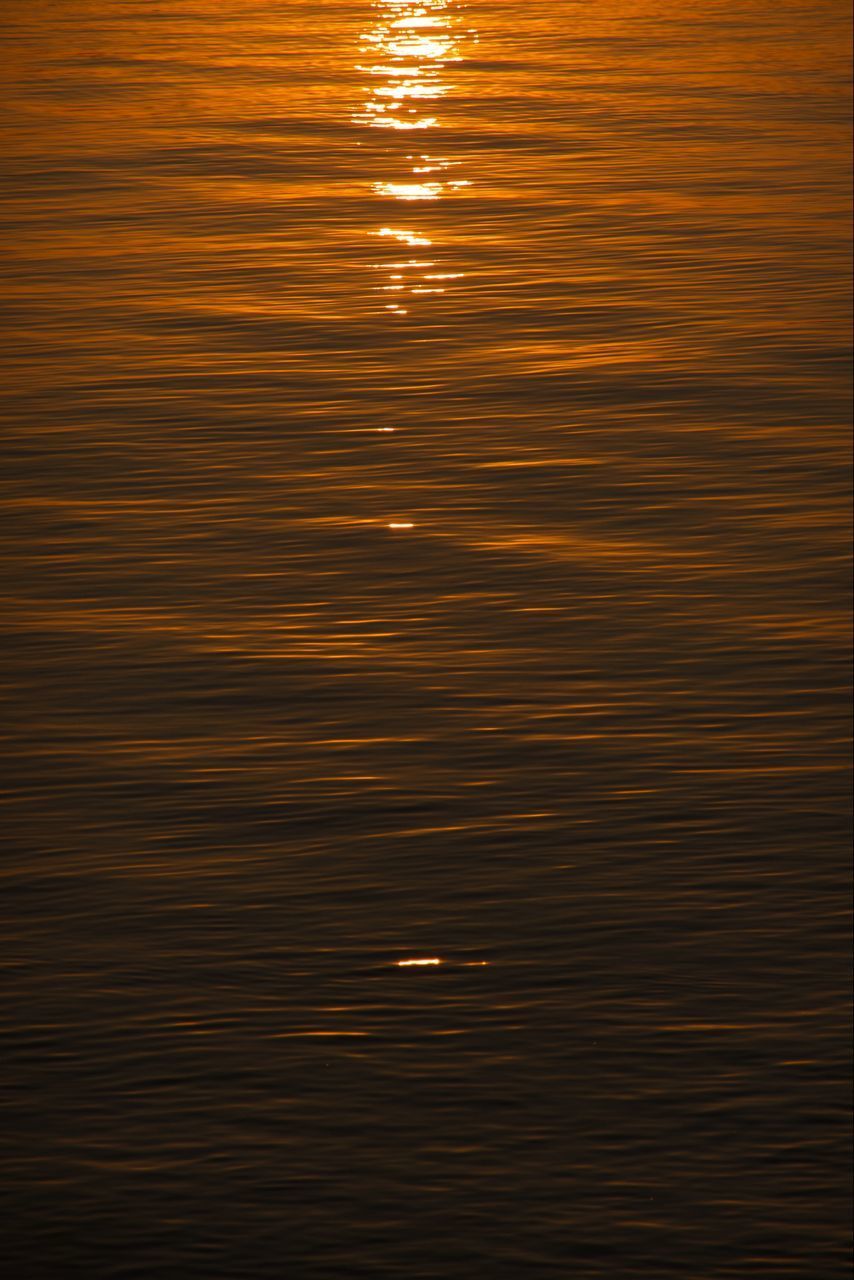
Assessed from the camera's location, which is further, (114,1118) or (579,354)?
(579,354)

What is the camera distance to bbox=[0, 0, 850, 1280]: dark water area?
7301 millimetres

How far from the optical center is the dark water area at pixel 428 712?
24.0 ft

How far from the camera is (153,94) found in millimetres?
21844

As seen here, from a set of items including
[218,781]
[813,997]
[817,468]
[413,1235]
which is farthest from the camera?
[817,468]

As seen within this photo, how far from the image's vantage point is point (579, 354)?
14383 mm

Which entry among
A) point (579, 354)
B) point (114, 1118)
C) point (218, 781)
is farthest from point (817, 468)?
point (114, 1118)

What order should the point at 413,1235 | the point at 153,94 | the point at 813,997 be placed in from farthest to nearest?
the point at 153,94 → the point at 813,997 → the point at 413,1235

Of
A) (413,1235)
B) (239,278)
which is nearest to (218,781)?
(413,1235)

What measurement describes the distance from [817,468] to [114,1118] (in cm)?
631

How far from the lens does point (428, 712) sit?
10086 millimetres

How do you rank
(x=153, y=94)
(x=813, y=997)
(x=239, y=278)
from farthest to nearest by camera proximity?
(x=153, y=94)
(x=239, y=278)
(x=813, y=997)

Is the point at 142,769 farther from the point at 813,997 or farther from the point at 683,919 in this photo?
the point at 813,997

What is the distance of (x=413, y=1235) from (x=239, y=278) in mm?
9976

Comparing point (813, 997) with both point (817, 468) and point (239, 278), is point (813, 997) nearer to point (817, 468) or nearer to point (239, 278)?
point (817, 468)
